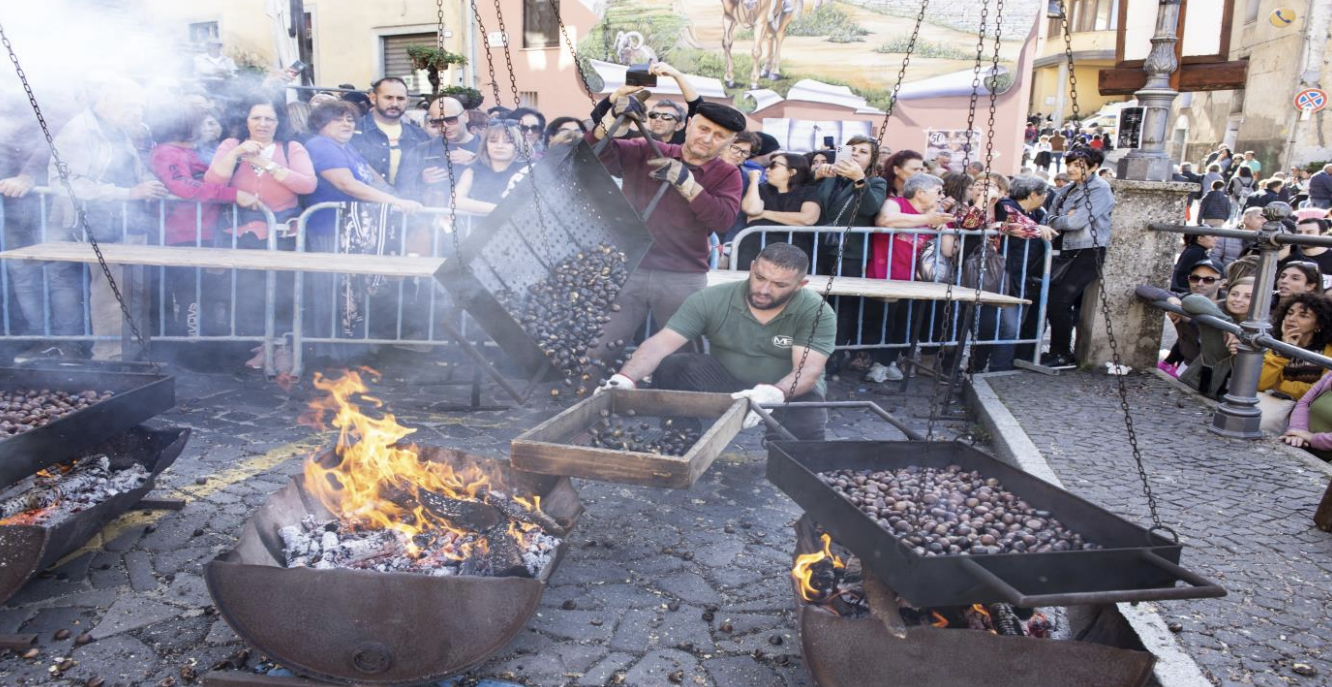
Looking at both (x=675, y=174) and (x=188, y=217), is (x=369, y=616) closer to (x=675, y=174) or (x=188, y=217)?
(x=675, y=174)

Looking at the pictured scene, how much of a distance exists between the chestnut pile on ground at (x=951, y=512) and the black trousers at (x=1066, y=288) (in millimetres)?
5468

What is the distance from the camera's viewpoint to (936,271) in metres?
8.55

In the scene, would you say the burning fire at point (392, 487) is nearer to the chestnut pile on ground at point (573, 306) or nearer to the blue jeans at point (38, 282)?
the chestnut pile on ground at point (573, 306)

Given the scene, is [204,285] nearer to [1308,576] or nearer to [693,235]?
[693,235]

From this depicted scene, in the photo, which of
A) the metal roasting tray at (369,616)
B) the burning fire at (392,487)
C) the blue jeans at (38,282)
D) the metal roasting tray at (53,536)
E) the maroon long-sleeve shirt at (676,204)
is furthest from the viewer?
the blue jeans at (38,282)

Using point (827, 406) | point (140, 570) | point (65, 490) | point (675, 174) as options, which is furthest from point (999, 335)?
point (65, 490)

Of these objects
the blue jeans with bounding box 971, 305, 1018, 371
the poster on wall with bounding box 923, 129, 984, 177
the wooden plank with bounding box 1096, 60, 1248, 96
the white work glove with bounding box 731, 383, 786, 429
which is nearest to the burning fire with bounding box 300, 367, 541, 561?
the white work glove with bounding box 731, 383, 786, 429

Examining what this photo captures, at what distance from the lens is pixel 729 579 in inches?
175

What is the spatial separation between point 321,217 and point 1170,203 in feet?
26.1

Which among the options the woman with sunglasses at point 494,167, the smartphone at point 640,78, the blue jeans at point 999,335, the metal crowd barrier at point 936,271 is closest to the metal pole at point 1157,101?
the metal crowd barrier at point 936,271

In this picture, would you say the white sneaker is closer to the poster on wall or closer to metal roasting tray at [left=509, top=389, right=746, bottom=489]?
metal roasting tray at [left=509, top=389, right=746, bottom=489]

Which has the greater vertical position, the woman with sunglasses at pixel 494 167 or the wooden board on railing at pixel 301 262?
the woman with sunglasses at pixel 494 167

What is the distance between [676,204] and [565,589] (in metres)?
3.16

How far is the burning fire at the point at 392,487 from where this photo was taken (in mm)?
3965
